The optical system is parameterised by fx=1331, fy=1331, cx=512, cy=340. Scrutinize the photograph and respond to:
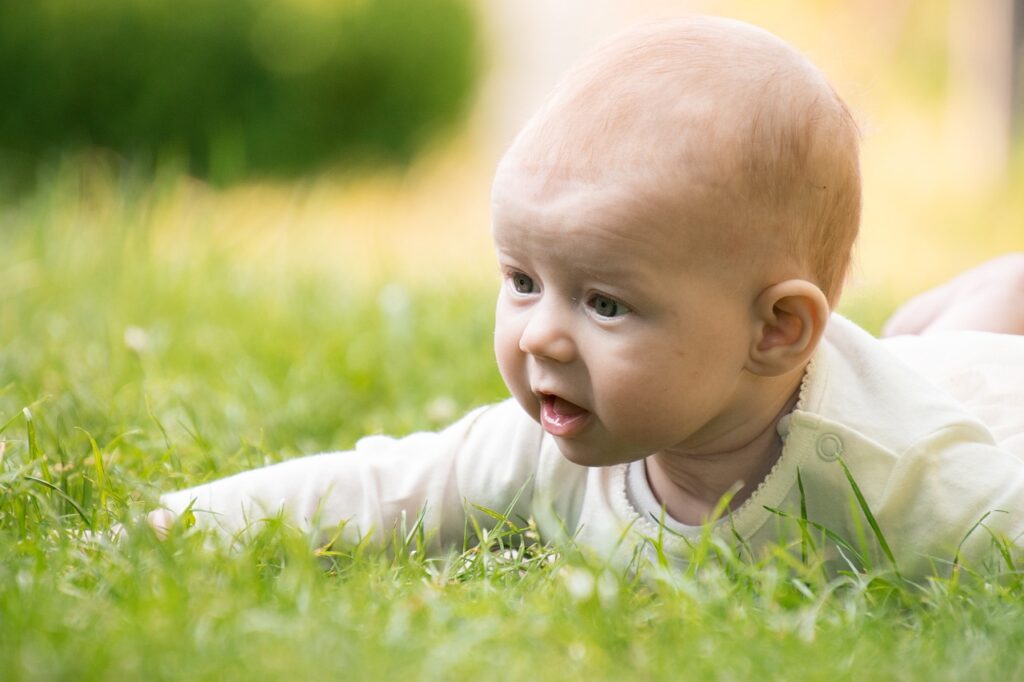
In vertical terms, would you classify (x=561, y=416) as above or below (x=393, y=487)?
above

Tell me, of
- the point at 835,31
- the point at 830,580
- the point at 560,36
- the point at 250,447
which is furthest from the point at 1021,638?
the point at 560,36

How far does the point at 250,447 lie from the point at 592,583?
53.6 inches

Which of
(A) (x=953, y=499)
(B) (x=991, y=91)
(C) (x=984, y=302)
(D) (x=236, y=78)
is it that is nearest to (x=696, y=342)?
(A) (x=953, y=499)

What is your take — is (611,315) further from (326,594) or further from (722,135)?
(326,594)

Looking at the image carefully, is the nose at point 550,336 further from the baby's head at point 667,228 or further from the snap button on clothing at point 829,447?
the snap button on clothing at point 829,447

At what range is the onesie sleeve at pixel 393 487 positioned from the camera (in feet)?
7.96

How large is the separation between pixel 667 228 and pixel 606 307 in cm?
16

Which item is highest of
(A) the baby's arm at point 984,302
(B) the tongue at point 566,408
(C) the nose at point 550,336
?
(C) the nose at point 550,336

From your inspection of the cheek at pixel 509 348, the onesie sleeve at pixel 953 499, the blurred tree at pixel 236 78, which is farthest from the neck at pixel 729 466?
the blurred tree at pixel 236 78

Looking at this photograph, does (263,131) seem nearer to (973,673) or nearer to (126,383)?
(126,383)

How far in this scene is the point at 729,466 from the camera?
2.34 meters

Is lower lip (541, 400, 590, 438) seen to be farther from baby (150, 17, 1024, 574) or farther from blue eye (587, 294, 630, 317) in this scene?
blue eye (587, 294, 630, 317)

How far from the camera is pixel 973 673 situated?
1.73m

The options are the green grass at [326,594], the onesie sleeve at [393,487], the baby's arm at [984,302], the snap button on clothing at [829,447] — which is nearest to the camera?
the green grass at [326,594]
